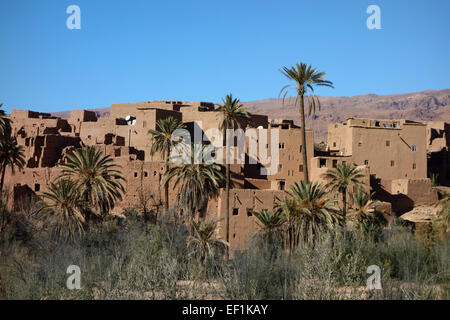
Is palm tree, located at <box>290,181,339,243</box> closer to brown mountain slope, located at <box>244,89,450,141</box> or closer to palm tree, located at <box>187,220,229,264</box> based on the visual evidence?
palm tree, located at <box>187,220,229,264</box>

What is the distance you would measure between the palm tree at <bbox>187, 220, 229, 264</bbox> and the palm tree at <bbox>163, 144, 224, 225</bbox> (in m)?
A: 3.65

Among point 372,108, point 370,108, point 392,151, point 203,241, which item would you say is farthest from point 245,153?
point 370,108

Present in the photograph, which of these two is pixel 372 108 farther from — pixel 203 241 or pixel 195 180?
pixel 203 241

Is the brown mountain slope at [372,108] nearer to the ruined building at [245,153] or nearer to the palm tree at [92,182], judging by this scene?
the ruined building at [245,153]

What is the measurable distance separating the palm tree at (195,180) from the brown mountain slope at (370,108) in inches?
2558

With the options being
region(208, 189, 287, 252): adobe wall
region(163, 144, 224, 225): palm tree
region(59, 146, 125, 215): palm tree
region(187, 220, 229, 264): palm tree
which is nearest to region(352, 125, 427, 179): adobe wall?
region(208, 189, 287, 252): adobe wall

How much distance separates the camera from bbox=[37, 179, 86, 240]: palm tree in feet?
96.3

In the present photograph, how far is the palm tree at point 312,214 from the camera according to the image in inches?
1054

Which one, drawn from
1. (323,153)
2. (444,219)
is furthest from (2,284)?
(323,153)

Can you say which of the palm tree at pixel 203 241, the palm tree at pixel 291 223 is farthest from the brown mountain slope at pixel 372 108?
the palm tree at pixel 203 241

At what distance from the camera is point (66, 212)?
29844 millimetres

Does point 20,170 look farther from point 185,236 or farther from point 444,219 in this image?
point 444,219
